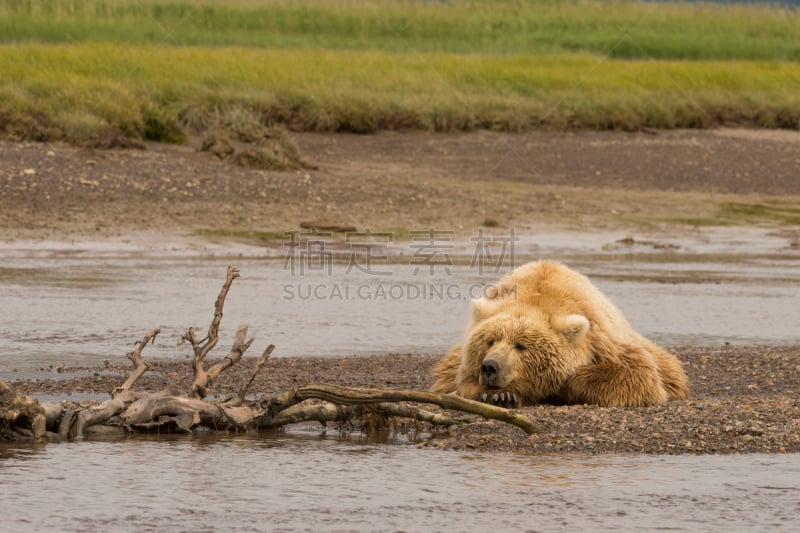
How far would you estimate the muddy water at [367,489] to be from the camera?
562 cm

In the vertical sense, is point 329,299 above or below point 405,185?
below

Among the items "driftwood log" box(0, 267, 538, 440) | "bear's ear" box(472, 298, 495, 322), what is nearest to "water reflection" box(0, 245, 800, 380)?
"driftwood log" box(0, 267, 538, 440)

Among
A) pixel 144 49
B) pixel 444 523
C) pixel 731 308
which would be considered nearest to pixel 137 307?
pixel 731 308

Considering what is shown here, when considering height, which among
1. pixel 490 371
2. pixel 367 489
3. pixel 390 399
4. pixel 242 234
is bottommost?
pixel 367 489

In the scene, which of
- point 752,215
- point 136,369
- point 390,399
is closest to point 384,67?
point 752,215

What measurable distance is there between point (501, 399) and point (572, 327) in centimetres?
53

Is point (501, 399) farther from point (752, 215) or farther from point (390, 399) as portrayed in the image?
point (752, 215)

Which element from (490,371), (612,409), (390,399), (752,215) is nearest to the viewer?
(390,399)

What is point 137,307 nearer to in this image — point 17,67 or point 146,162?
point 146,162

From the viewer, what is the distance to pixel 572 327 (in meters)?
7.53

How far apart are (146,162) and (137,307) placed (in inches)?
265

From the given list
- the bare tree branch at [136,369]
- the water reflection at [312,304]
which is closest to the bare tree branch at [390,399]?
the bare tree branch at [136,369]

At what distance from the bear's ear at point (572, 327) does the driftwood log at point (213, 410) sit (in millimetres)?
756

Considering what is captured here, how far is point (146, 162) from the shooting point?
18062 millimetres
